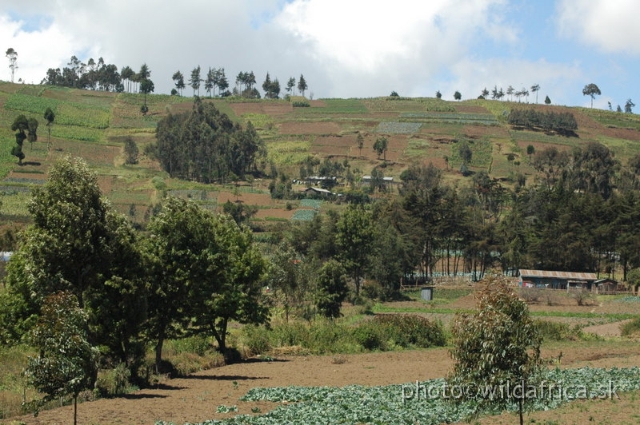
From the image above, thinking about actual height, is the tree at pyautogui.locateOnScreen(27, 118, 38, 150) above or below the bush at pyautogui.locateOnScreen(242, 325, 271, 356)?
above

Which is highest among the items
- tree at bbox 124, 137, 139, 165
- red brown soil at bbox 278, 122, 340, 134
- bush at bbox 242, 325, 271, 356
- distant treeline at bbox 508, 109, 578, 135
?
distant treeline at bbox 508, 109, 578, 135

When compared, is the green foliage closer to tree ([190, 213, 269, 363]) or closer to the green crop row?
tree ([190, 213, 269, 363])

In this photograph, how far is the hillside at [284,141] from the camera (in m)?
131

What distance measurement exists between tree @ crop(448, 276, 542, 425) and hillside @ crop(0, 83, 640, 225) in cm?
10051

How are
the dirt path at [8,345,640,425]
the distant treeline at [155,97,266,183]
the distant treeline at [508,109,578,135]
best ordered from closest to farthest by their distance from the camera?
1. the dirt path at [8,345,640,425]
2. the distant treeline at [155,97,266,183]
3. the distant treeline at [508,109,578,135]

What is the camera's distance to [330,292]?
63.6 meters

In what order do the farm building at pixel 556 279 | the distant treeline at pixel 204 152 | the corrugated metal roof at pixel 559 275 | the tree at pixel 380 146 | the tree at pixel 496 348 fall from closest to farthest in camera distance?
the tree at pixel 496 348 → the farm building at pixel 556 279 → the corrugated metal roof at pixel 559 275 → the distant treeline at pixel 204 152 → the tree at pixel 380 146

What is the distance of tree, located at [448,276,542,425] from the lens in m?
17.7

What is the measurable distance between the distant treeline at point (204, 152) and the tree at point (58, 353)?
415 ft

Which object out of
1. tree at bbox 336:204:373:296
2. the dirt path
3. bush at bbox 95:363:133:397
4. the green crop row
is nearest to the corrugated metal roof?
tree at bbox 336:204:373:296

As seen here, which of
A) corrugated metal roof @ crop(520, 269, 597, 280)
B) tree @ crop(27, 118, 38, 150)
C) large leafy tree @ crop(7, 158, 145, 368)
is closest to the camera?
large leafy tree @ crop(7, 158, 145, 368)

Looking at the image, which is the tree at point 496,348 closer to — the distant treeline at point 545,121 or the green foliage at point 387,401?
the green foliage at point 387,401

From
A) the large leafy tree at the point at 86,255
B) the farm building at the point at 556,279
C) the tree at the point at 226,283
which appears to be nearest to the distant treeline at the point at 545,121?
the farm building at the point at 556,279

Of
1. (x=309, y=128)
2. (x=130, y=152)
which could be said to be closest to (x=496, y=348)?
(x=130, y=152)
